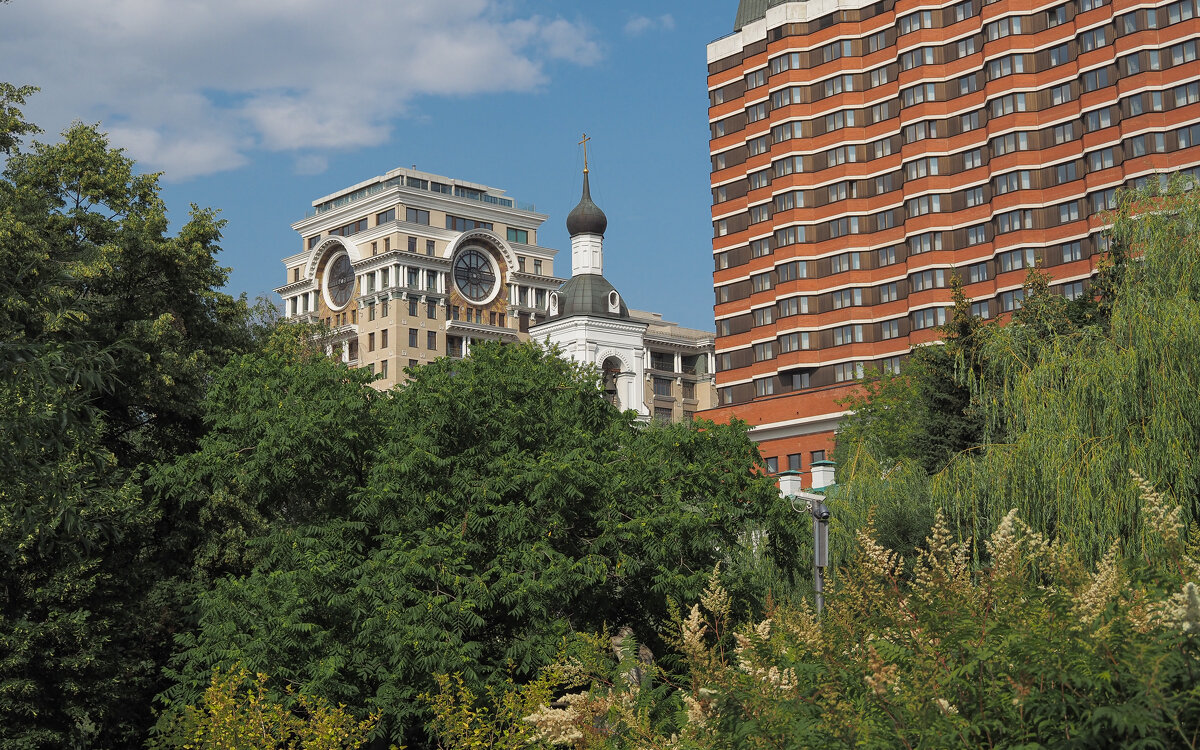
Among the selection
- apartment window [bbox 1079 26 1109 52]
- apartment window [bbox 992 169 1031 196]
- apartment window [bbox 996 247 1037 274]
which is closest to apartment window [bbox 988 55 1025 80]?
apartment window [bbox 1079 26 1109 52]

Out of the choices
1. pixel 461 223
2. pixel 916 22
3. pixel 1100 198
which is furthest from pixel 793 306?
pixel 461 223

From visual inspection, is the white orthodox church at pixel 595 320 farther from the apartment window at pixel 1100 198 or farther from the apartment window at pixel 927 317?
the apartment window at pixel 1100 198

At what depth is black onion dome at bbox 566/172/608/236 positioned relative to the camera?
85.7 metres

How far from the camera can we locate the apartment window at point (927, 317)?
76875 mm

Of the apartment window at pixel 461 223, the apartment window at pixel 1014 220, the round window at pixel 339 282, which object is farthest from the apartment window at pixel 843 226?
the round window at pixel 339 282

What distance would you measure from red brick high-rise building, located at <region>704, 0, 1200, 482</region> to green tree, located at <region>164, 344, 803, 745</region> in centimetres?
4720

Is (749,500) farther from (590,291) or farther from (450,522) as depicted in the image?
(590,291)

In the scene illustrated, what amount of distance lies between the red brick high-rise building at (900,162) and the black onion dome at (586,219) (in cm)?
790

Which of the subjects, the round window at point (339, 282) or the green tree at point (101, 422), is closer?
the green tree at point (101, 422)

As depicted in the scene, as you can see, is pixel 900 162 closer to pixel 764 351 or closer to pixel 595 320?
pixel 764 351

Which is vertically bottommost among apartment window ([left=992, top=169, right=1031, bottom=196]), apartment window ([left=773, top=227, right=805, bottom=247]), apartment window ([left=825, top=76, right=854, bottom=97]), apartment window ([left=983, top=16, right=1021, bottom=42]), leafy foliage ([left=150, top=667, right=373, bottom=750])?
leafy foliage ([left=150, top=667, right=373, bottom=750])

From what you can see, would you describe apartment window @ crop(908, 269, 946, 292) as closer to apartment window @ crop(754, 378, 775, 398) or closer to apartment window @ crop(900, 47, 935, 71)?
apartment window @ crop(754, 378, 775, 398)

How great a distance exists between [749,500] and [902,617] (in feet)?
54.2

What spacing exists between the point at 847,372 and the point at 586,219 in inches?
753
